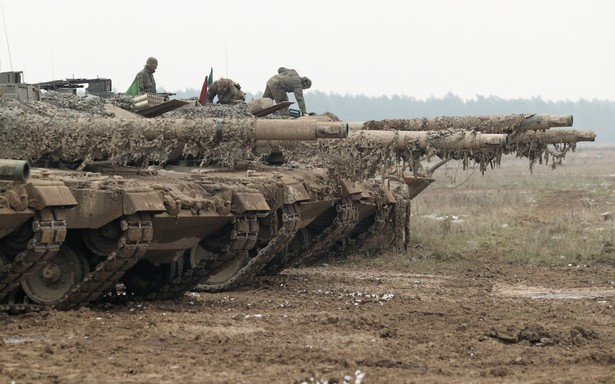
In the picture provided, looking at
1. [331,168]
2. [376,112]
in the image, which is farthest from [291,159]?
[376,112]

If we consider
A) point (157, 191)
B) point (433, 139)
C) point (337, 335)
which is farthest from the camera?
point (433, 139)

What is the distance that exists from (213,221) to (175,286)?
998 millimetres

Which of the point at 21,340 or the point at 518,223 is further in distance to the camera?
the point at 518,223

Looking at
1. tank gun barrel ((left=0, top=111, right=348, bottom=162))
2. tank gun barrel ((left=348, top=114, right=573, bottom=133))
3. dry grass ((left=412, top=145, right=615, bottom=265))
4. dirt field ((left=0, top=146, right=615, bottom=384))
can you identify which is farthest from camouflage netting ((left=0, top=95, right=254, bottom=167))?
tank gun barrel ((left=348, top=114, right=573, bottom=133))

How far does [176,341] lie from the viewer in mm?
12156

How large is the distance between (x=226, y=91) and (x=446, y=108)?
16617 centimetres

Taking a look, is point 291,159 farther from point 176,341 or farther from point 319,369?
point 319,369

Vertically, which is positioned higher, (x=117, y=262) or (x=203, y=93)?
(x=203, y=93)

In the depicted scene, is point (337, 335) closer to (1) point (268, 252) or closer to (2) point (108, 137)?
(2) point (108, 137)

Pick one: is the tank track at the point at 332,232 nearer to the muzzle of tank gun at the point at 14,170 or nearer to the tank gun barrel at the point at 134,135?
the tank gun barrel at the point at 134,135

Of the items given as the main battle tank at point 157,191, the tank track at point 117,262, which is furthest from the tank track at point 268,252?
the tank track at point 117,262

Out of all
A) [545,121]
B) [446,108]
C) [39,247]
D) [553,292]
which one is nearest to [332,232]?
[545,121]

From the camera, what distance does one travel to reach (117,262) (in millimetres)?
14438

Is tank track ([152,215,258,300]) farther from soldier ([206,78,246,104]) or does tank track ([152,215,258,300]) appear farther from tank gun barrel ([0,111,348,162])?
soldier ([206,78,246,104])
